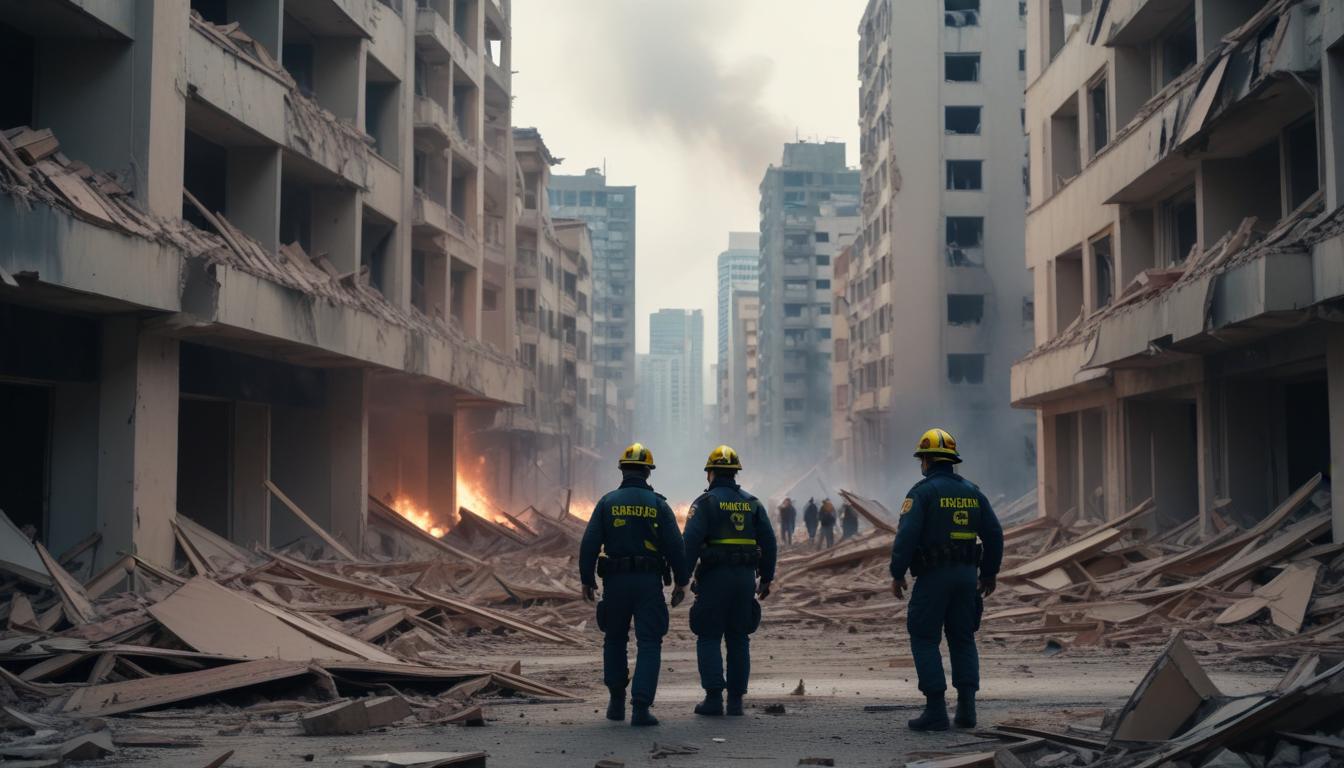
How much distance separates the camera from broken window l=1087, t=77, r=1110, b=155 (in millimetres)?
28422

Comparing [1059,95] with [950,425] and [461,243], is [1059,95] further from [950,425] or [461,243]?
[950,425]

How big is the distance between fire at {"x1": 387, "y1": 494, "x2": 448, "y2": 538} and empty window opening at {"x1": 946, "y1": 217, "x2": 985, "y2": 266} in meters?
32.4

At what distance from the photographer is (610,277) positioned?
511 feet

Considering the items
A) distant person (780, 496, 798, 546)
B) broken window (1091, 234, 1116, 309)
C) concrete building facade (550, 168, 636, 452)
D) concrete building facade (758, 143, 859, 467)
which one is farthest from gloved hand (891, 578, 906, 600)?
concrete building facade (550, 168, 636, 452)

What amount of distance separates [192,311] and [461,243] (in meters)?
18.4

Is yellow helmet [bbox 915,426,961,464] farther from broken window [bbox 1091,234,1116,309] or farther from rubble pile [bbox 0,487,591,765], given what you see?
broken window [bbox 1091,234,1116,309]

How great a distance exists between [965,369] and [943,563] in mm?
51744

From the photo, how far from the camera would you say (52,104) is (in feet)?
52.3

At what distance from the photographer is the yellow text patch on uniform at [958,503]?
923 cm

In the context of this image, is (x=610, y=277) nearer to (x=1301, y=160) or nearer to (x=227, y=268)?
(x=1301, y=160)

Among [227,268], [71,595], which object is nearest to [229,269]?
[227,268]

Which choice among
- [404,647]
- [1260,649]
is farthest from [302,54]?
[1260,649]

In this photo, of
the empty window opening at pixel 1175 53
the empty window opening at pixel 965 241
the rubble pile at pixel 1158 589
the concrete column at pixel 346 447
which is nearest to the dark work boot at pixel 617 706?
the rubble pile at pixel 1158 589

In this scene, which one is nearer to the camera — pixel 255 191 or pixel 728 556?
pixel 728 556
